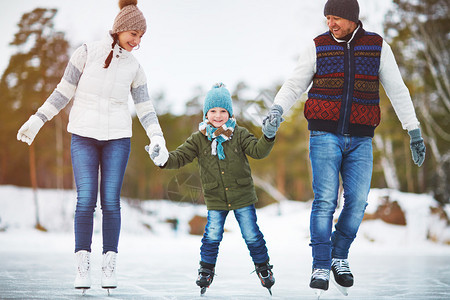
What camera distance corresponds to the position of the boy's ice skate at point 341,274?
2851 mm

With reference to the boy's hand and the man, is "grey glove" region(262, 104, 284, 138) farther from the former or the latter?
the boy's hand

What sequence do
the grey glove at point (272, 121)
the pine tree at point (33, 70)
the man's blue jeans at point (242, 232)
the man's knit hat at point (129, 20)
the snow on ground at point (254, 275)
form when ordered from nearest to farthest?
the grey glove at point (272, 121), the man's blue jeans at point (242, 232), the man's knit hat at point (129, 20), the snow on ground at point (254, 275), the pine tree at point (33, 70)

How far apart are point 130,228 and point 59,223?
169cm

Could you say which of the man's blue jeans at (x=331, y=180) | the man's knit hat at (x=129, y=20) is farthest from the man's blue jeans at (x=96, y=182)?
the man's blue jeans at (x=331, y=180)

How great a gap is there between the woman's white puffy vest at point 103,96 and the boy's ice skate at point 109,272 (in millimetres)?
619

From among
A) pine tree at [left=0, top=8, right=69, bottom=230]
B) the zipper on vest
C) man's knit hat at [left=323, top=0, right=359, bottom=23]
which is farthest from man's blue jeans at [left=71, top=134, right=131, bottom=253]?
pine tree at [left=0, top=8, right=69, bottom=230]

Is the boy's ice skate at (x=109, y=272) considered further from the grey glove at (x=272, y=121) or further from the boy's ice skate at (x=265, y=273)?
the grey glove at (x=272, y=121)

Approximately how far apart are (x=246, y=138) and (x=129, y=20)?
0.90 metres

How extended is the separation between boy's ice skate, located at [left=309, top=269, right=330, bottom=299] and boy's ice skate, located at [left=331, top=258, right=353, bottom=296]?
20 cm

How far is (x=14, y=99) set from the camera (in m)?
12.4

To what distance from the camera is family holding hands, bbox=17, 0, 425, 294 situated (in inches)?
110

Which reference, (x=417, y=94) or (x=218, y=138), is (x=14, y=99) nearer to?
(x=417, y=94)

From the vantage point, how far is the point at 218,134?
9.58 feet

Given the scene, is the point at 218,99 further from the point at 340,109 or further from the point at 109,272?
the point at 109,272
